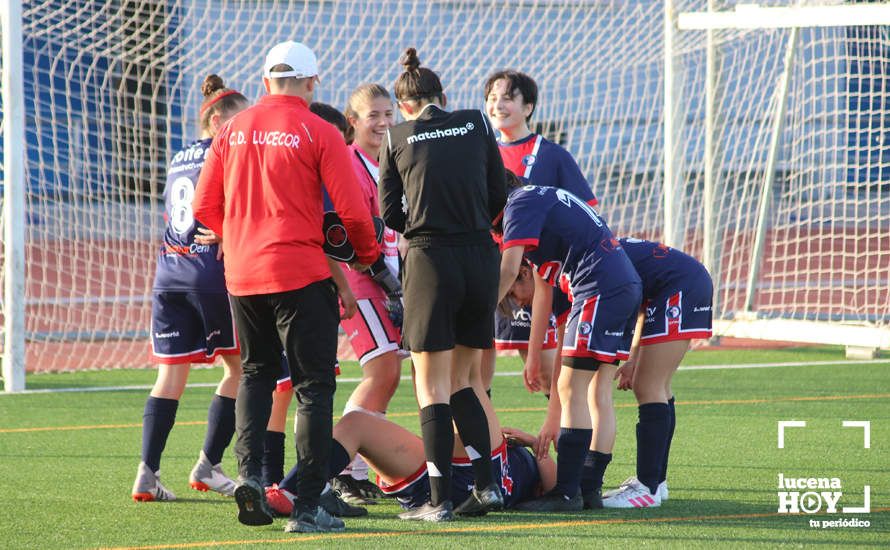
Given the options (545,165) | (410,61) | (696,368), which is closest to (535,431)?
(545,165)

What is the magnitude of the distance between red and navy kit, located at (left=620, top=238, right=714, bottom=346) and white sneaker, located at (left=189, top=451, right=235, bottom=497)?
6.03 feet

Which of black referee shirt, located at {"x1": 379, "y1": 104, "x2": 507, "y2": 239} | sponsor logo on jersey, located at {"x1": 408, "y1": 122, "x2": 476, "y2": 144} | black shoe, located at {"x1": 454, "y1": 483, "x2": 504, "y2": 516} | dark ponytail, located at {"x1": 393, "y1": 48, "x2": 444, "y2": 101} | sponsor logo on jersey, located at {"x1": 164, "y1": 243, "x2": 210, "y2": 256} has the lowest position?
black shoe, located at {"x1": 454, "y1": 483, "x2": 504, "y2": 516}

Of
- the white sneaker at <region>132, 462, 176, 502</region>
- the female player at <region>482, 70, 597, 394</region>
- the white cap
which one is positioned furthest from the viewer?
the female player at <region>482, 70, 597, 394</region>

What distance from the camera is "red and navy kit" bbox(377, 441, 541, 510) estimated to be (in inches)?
186

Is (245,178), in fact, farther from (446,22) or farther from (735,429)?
(446,22)

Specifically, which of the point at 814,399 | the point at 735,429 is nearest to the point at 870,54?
the point at 814,399

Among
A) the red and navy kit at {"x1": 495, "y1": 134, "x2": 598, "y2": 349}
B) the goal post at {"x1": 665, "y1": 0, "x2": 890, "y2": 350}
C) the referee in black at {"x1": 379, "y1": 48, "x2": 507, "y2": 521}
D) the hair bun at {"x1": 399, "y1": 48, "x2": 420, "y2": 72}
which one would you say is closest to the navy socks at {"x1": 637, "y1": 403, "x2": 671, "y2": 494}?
the referee in black at {"x1": 379, "y1": 48, "x2": 507, "y2": 521}

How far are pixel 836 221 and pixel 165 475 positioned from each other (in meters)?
7.98

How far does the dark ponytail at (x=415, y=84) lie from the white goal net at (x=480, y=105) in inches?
230

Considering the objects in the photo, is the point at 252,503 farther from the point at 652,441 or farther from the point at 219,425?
the point at 652,441

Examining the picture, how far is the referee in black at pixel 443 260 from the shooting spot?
4.51 meters

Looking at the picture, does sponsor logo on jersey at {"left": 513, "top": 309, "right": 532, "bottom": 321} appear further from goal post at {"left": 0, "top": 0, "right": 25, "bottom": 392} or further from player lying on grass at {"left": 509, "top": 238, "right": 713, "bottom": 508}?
goal post at {"left": 0, "top": 0, "right": 25, "bottom": 392}

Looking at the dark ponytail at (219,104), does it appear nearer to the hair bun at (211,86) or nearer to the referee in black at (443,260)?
the hair bun at (211,86)

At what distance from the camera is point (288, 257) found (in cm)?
429
